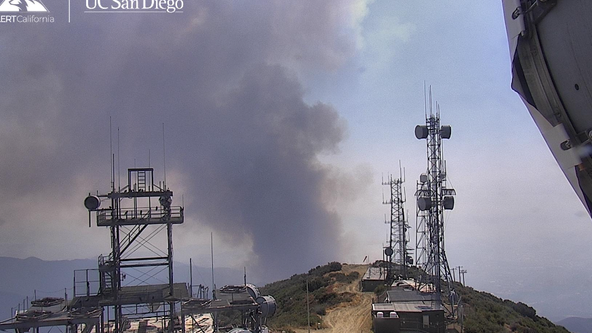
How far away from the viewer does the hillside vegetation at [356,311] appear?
99.6 feet

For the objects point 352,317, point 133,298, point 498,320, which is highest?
point 133,298

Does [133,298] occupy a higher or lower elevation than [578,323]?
higher

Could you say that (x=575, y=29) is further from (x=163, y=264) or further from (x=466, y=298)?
(x=466, y=298)

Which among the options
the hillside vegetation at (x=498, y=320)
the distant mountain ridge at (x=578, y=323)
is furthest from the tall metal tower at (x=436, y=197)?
the distant mountain ridge at (x=578, y=323)

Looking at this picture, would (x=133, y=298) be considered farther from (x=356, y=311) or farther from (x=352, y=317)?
(x=356, y=311)

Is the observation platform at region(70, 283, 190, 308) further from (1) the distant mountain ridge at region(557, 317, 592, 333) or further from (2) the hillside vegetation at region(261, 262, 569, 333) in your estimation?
(1) the distant mountain ridge at region(557, 317, 592, 333)

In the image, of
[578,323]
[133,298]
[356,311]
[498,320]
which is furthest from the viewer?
[578,323]

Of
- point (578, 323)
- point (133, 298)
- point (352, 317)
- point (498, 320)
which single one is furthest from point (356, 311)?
point (578, 323)

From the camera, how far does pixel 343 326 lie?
32.5 m

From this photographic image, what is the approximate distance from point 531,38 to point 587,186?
9.44 ft

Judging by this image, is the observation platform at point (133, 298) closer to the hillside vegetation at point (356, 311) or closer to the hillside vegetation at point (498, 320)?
the hillside vegetation at point (356, 311)

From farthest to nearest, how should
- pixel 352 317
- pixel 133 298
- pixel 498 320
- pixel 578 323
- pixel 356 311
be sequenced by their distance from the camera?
pixel 578 323 < pixel 356 311 < pixel 352 317 < pixel 498 320 < pixel 133 298

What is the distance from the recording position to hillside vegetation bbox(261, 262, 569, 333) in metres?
30.4

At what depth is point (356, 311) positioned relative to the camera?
122 ft
